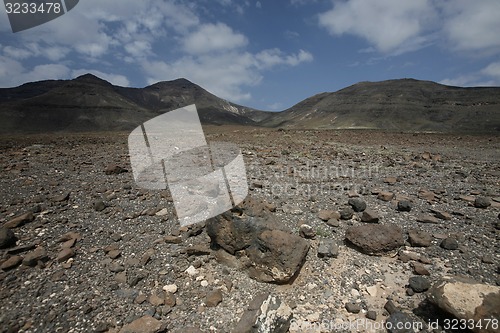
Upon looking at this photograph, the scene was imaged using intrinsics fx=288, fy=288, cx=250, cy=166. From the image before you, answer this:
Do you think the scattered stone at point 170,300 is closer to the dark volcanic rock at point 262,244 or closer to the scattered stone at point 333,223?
the dark volcanic rock at point 262,244

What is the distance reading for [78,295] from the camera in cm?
367

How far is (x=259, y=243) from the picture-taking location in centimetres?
406

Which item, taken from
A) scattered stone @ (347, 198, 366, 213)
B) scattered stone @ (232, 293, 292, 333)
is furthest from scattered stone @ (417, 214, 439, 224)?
scattered stone @ (232, 293, 292, 333)

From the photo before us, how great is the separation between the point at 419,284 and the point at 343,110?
98626mm

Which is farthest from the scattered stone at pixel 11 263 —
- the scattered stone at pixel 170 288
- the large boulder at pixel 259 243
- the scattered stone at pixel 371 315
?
the scattered stone at pixel 371 315

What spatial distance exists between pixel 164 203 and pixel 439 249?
16.5 ft

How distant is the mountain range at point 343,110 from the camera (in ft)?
218

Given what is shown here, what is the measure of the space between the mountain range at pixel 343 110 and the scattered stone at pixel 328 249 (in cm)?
5452

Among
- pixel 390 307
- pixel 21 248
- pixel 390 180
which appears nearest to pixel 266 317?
pixel 390 307

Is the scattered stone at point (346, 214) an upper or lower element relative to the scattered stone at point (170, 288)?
upper

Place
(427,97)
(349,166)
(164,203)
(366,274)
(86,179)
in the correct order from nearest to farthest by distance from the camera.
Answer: (366,274)
(164,203)
(86,179)
(349,166)
(427,97)

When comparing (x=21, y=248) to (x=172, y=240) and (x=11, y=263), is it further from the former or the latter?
(x=172, y=240)

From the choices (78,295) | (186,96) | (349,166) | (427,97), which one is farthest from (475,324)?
(186,96)

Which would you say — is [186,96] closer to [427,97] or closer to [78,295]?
[427,97]
